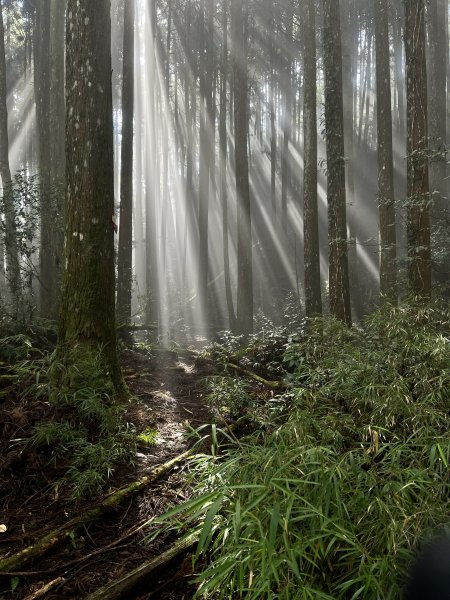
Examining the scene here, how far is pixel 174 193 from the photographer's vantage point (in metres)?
36.8

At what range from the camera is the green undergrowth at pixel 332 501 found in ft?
6.64

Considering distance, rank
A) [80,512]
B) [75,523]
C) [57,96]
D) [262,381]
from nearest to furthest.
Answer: [75,523]
[80,512]
[262,381]
[57,96]

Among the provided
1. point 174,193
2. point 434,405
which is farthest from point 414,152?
point 174,193

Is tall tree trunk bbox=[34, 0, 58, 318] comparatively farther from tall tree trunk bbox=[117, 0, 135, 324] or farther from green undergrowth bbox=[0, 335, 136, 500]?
green undergrowth bbox=[0, 335, 136, 500]

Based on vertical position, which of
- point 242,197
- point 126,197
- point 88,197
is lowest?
point 88,197

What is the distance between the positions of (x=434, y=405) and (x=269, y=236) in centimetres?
2623

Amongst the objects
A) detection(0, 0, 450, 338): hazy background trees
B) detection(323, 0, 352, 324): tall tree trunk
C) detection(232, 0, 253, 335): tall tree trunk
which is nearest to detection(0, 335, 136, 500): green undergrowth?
detection(0, 0, 450, 338): hazy background trees

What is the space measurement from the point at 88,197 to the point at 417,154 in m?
4.89

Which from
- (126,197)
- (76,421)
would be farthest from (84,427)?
(126,197)

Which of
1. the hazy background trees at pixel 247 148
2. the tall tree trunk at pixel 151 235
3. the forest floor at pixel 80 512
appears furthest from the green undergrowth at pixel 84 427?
the tall tree trunk at pixel 151 235

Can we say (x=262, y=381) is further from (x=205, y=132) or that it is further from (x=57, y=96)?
(x=205, y=132)

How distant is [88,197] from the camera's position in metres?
5.00

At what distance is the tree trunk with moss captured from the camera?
4.94 meters

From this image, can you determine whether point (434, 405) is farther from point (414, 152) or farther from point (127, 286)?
point (127, 286)
